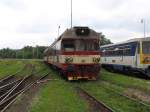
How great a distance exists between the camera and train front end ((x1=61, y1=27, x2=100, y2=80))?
2536cm

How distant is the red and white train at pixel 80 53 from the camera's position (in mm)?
25359

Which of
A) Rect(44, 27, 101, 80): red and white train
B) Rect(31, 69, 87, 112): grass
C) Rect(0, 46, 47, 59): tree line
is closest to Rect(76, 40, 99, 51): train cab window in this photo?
Rect(44, 27, 101, 80): red and white train

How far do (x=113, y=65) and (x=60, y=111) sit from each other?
23.6 m

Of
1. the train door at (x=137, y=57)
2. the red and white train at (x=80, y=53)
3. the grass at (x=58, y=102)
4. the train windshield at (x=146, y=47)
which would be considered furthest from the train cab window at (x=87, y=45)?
the grass at (x=58, y=102)

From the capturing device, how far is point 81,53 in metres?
25.5

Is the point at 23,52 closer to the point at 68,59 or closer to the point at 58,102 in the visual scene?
the point at 68,59

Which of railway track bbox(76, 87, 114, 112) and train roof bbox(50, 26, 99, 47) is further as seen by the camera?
train roof bbox(50, 26, 99, 47)

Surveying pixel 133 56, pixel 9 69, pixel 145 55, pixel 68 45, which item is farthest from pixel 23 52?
pixel 68 45

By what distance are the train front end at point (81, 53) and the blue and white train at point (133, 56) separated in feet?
13.5

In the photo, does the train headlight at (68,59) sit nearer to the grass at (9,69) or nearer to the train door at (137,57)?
the train door at (137,57)

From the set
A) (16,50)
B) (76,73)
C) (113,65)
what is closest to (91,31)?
(76,73)

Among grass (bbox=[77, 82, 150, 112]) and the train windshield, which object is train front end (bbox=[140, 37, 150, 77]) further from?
grass (bbox=[77, 82, 150, 112])

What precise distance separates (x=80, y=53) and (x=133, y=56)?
5.68 meters

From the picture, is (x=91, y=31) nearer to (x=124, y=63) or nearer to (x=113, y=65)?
(x=124, y=63)
